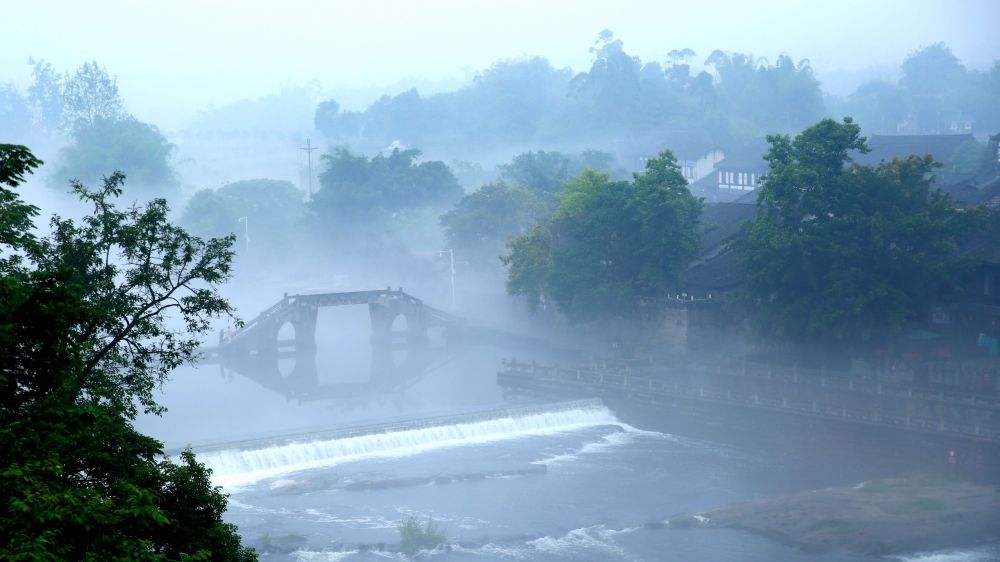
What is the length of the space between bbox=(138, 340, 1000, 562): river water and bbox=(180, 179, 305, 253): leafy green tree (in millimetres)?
52583

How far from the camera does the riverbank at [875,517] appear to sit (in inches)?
1832

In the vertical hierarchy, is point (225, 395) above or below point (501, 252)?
below

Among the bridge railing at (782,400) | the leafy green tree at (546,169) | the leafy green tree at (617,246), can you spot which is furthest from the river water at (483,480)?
the leafy green tree at (546,169)

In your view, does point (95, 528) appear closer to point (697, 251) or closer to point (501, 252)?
point (697, 251)

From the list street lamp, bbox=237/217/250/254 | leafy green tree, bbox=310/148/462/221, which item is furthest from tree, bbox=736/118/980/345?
street lamp, bbox=237/217/250/254

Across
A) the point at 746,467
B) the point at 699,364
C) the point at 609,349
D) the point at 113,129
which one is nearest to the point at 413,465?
the point at 746,467

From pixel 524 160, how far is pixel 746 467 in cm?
6791

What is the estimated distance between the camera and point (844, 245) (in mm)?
65688

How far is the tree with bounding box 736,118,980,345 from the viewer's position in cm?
6378

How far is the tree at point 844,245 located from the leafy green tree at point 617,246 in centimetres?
800

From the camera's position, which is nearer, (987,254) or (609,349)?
(987,254)

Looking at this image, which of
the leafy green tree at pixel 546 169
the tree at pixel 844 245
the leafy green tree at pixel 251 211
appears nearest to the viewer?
the tree at pixel 844 245

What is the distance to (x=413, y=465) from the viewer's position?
187 feet

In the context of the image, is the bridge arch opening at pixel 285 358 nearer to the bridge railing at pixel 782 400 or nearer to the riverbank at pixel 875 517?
the bridge railing at pixel 782 400
